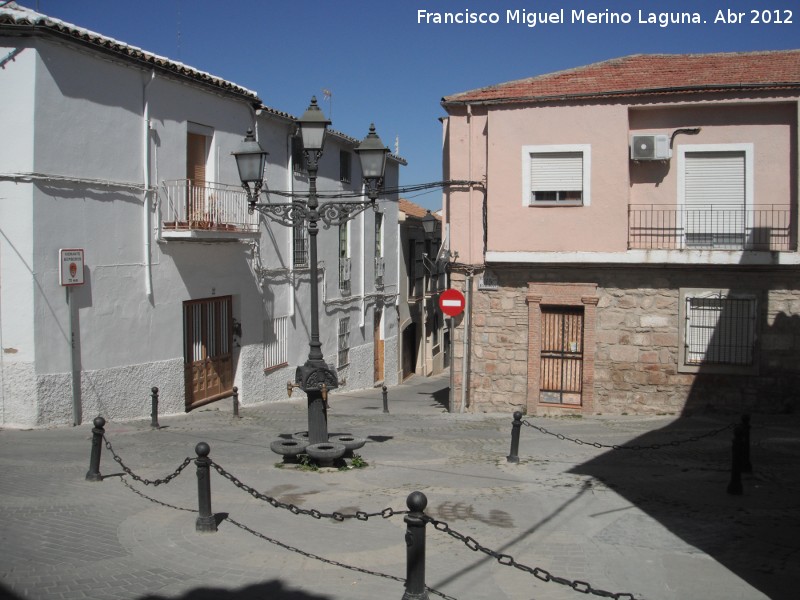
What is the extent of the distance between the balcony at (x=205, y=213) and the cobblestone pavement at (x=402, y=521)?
371 centimetres

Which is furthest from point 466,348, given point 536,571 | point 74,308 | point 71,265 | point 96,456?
point 536,571

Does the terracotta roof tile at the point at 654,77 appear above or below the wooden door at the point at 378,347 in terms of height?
above

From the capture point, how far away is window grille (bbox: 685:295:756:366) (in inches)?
547

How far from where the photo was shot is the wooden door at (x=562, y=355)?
14.8 meters

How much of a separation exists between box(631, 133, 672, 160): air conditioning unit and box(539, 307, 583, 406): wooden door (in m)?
2.91

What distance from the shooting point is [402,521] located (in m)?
7.88

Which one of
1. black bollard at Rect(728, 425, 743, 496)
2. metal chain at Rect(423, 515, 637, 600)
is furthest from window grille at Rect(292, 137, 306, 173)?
metal chain at Rect(423, 515, 637, 600)

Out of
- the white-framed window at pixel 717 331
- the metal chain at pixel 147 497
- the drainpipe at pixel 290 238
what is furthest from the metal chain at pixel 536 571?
the drainpipe at pixel 290 238

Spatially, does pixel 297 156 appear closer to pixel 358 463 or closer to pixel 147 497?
pixel 358 463

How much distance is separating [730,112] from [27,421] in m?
12.4

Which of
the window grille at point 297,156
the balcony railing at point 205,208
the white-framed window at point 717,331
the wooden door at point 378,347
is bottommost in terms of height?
the wooden door at point 378,347

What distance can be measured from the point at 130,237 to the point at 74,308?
66.3 inches

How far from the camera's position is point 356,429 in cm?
1352

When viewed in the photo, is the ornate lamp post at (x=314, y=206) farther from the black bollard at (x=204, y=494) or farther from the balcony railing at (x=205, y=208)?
the balcony railing at (x=205, y=208)
